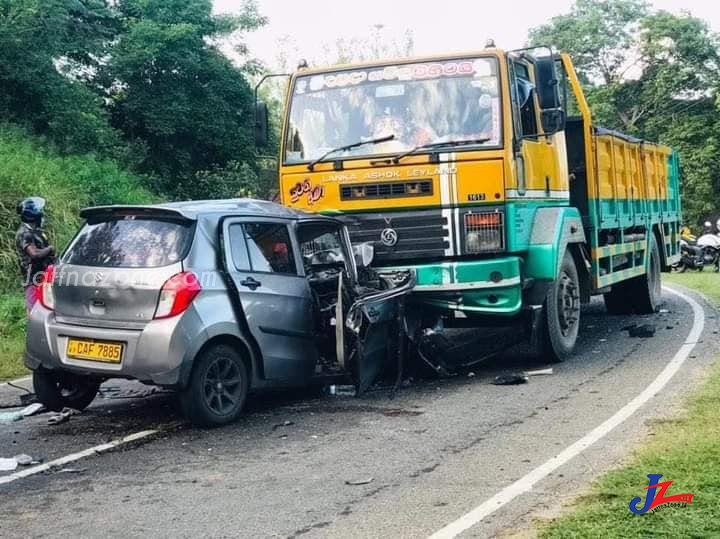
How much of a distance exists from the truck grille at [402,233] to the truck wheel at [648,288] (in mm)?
5838

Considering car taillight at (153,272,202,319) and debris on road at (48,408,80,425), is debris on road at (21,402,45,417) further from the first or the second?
car taillight at (153,272,202,319)

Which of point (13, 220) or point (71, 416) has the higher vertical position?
point (13, 220)

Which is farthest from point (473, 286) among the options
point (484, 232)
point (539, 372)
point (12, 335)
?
point (12, 335)

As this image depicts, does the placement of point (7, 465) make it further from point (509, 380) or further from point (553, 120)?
point (553, 120)

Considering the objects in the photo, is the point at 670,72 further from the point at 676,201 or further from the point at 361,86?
the point at 361,86

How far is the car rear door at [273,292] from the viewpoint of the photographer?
705 centimetres

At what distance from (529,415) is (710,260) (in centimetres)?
2065

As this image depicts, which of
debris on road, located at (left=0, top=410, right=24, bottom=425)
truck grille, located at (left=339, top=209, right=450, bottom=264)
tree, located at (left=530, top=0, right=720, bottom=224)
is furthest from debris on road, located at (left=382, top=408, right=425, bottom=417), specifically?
tree, located at (left=530, top=0, right=720, bottom=224)

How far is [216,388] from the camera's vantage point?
6.82 m

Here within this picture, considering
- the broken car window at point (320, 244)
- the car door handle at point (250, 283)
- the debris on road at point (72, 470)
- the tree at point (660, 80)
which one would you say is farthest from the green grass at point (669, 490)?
the tree at point (660, 80)

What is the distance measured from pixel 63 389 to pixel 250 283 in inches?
69.3

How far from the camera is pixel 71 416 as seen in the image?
24.2 feet

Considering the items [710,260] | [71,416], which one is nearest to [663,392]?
[71,416]

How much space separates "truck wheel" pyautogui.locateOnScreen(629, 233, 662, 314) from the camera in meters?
13.6
